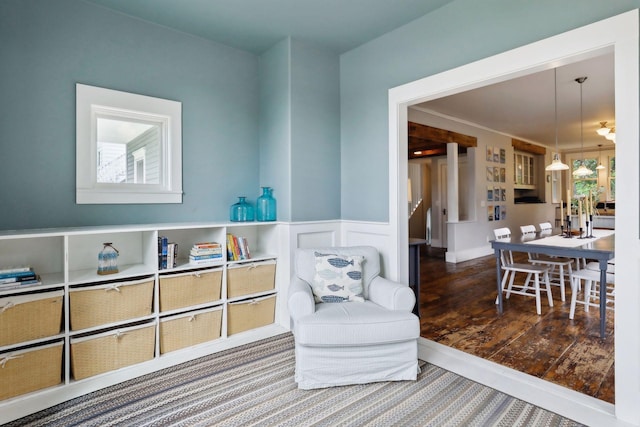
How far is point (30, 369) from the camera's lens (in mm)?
2123

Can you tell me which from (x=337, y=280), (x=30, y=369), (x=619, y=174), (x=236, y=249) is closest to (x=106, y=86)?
(x=236, y=249)

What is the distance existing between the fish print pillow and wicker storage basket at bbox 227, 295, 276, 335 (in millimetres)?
676

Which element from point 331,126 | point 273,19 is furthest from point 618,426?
point 273,19

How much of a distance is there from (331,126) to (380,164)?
67cm

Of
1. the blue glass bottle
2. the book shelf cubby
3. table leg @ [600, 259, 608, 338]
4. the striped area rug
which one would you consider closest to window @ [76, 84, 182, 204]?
the book shelf cubby

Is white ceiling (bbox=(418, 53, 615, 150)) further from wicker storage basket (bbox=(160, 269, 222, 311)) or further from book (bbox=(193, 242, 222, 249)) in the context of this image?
wicker storage basket (bbox=(160, 269, 222, 311))

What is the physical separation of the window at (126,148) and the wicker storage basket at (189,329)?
39.0 inches

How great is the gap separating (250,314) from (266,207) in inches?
37.8

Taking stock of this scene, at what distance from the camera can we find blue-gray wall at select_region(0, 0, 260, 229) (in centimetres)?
241

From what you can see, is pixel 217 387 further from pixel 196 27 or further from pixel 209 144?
pixel 196 27

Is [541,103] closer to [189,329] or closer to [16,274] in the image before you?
[189,329]

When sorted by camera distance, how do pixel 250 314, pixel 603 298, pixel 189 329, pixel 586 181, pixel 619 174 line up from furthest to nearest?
1. pixel 586 181
2. pixel 250 314
3. pixel 603 298
4. pixel 189 329
5. pixel 619 174

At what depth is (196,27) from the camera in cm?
302

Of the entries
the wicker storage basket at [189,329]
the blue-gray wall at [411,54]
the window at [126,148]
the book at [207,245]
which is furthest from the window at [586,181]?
the window at [126,148]
